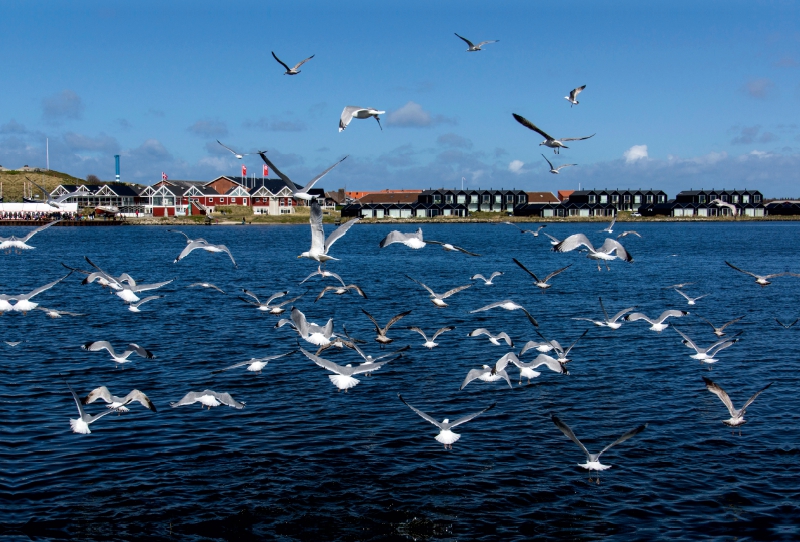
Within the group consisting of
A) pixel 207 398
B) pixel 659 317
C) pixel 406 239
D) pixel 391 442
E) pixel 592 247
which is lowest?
pixel 391 442

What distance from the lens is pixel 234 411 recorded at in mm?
17859

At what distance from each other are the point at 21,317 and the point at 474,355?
831 inches

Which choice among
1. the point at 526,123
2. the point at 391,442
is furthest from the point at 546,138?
the point at 391,442

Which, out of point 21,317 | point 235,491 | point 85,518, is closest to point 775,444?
point 235,491

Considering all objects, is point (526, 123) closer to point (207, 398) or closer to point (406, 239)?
point (406, 239)

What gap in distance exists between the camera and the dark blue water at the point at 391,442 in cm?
1239

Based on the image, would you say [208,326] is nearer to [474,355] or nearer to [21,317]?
[21,317]

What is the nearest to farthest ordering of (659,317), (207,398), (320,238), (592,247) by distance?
(207,398)
(320,238)
(592,247)
(659,317)

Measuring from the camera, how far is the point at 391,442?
621 inches

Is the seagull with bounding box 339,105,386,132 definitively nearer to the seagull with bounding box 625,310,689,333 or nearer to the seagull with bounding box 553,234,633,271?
the seagull with bounding box 553,234,633,271

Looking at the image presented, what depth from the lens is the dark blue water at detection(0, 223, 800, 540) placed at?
12.4 m

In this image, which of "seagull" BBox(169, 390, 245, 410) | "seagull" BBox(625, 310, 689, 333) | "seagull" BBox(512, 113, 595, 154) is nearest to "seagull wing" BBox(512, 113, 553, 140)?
"seagull" BBox(512, 113, 595, 154)

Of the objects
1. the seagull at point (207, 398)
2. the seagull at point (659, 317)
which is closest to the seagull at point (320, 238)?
the seagull at point (207, 398)

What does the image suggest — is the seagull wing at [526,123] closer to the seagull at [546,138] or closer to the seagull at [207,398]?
the seagull at [546,138]
